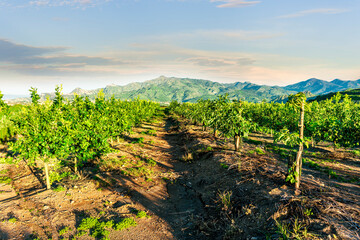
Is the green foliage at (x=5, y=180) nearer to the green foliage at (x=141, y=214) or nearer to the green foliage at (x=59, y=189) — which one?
the green foliage at (x=59, y=189)

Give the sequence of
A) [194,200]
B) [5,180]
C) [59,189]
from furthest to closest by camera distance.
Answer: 1. [5,180]
2. [59,189]
3. [194,200]

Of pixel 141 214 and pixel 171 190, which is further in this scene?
pixel 171 190

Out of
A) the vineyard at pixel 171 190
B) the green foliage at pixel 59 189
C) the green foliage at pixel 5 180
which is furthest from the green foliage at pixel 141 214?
the green foliage at pixel 5 180

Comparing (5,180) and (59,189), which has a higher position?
(59,189)

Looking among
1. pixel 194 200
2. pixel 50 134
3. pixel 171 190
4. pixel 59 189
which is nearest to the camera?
pixel 50 134

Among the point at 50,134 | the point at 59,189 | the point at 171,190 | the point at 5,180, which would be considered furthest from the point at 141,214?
the point at 5,180

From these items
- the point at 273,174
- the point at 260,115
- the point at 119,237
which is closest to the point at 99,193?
the point at 119,237

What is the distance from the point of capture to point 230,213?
8.35 meters

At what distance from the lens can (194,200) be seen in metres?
10.8

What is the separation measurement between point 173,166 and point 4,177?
1400cm

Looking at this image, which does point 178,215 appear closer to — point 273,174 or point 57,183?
point 273,174

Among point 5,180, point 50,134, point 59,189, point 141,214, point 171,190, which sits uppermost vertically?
point 50,134

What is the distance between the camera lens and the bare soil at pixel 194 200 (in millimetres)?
6871

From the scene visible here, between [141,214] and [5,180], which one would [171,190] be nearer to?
[141,214]
